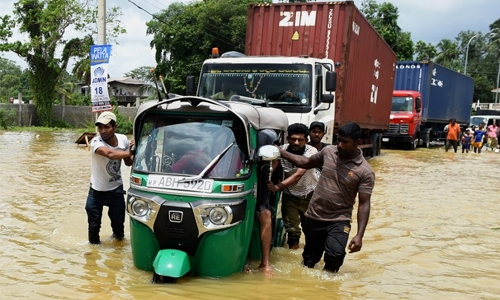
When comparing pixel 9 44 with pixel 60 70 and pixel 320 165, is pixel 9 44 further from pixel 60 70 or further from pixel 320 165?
pixel 320 165

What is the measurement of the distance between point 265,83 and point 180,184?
505 centimetres

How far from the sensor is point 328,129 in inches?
399

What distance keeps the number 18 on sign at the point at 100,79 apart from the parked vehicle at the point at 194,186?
582 cm

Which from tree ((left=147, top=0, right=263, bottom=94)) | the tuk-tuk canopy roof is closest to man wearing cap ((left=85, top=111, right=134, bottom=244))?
the tuk-tuk canopy roof

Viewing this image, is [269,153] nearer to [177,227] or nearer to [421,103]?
[177,227]

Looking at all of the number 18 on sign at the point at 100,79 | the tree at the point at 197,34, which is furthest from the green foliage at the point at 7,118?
the number 18 on sign at the point at 100,79

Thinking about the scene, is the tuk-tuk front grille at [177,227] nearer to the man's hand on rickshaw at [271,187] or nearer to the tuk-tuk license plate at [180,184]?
the tuk-tuk license plate at [180,184]

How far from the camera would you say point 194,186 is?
13.9ft

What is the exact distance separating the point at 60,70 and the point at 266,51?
21596mm

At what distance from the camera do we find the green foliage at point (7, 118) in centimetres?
2650

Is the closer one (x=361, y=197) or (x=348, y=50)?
(x=361, y=197)

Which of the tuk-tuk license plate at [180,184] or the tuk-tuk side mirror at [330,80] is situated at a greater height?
the tuk-tuk side mirror at [330,80]

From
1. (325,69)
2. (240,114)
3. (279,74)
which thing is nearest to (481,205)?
(325,69)

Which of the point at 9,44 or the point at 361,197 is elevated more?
the point at 9,44
